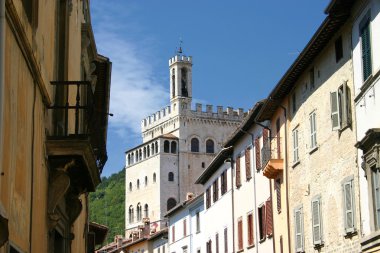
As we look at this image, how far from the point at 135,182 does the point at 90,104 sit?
457 ft

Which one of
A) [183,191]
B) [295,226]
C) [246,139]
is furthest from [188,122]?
[295,226]

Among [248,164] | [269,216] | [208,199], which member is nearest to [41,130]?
[269,216]

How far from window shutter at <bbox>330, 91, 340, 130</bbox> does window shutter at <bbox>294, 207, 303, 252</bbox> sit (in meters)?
5.52

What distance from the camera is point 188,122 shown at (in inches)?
5714

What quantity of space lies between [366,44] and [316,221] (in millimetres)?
7825

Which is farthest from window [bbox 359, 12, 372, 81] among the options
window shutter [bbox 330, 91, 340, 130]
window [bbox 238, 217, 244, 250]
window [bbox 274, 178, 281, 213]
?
window [bbox 238, 217, 244, 250]

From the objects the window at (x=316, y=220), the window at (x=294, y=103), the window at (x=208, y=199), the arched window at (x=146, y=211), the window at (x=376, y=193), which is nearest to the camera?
the window at (x=376, y=193)

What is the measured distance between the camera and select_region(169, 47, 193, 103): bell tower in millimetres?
150500

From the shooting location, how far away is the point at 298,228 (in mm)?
27781

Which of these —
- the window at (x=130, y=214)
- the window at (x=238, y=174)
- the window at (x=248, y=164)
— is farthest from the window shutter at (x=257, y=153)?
the window at (x=130, y=214)

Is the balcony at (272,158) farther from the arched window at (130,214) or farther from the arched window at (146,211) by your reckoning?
the arched window at (130,214)

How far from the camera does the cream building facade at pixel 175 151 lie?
143m

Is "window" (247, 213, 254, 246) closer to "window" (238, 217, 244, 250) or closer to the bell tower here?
"window" (238, 217, 244, 250)

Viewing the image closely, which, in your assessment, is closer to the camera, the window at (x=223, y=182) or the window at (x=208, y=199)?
the window at (x=223, y=182)
